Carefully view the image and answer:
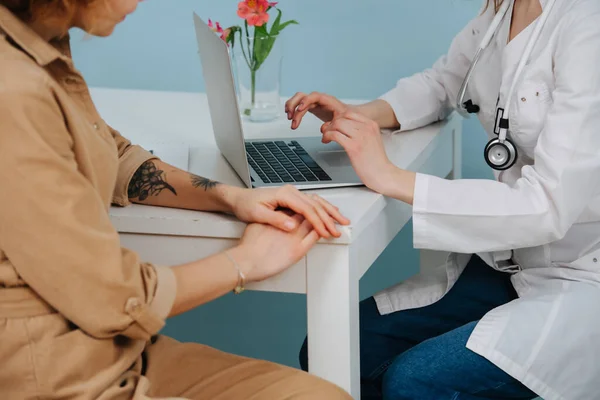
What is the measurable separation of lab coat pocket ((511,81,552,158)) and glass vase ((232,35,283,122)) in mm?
600

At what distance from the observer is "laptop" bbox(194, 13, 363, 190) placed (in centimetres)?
134

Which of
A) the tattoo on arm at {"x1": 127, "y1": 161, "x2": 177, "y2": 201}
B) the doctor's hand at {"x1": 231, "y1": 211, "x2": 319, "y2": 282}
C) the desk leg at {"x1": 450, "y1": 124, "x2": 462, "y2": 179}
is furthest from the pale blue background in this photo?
the doctor's hand at {"x1": 231, "y1": 211, "x2": 319, "y2": 282}

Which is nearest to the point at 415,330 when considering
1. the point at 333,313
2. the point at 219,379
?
the point at 333,313

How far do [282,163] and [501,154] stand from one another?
0.34 meters

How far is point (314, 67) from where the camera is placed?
7.16 feet

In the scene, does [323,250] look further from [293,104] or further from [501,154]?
[293,104]

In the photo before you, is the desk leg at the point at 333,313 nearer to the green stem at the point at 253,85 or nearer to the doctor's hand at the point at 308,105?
the doctor's hand at the point at 308,105

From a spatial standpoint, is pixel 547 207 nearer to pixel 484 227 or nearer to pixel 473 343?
pixel 484 227

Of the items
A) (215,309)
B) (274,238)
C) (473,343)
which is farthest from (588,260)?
(215,309)

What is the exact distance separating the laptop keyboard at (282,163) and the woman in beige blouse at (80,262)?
8.8 inches

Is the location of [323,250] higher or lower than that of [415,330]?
higher

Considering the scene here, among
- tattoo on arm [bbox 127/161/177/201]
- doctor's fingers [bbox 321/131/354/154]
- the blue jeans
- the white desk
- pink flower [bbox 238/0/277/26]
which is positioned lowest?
the blue jeans

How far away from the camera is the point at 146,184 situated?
1301 millimetres

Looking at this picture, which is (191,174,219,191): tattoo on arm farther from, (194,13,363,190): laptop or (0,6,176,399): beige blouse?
(0,6,176,399): beige blouse
